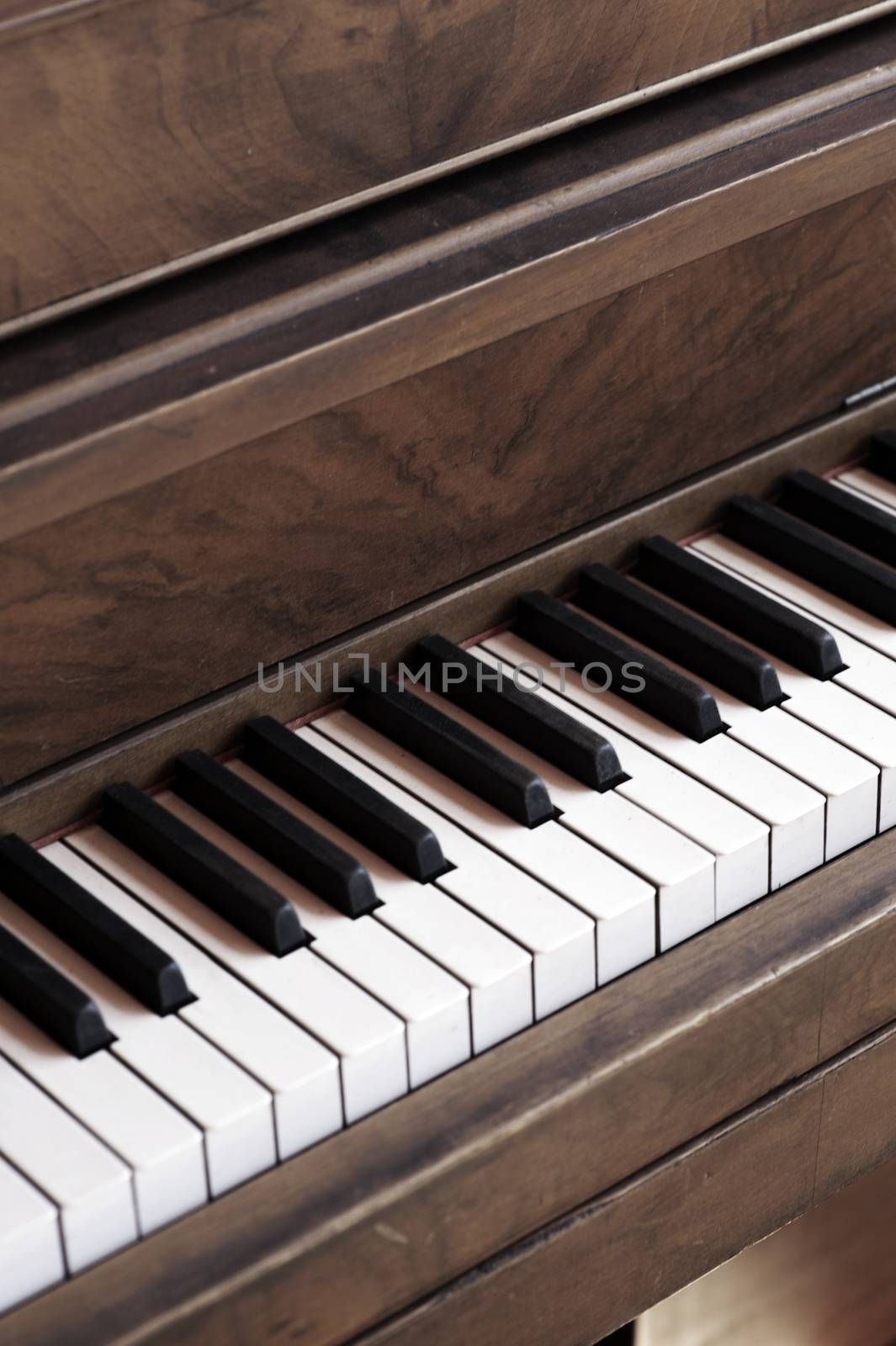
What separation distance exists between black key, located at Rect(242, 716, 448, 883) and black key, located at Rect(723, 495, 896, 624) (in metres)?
0.48

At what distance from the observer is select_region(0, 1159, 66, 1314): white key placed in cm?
112

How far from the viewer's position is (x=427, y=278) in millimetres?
1396

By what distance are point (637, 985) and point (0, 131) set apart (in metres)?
0.70

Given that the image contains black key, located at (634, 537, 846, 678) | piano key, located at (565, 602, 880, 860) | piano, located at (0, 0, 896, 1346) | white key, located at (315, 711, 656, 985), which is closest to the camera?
piano, located at (0, 0, 896, 1346)

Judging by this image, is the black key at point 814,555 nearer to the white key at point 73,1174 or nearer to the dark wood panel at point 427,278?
the dark wood panel at point 427,278

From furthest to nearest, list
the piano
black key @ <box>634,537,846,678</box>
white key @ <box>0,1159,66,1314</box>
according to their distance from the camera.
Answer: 1. black key @ <box>634,537,846,678</box>
2. the piano
3. white key @ <box>0,1159,66,1314</box>

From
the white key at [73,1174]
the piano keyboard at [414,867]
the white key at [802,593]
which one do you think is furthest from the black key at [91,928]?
the white key at [802,593]

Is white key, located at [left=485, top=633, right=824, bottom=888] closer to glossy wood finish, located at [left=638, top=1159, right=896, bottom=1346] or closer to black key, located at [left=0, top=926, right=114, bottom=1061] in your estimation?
black key, located at [left=0, top=926, right=114, bottom=1061]

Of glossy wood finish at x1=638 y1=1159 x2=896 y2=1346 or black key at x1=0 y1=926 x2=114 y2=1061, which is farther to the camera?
glossy wood finish at x1=638 y1=1159 x2=896 y2=1346

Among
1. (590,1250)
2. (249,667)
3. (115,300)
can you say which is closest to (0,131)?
(115,300)

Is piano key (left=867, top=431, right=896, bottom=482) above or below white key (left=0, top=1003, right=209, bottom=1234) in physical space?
above

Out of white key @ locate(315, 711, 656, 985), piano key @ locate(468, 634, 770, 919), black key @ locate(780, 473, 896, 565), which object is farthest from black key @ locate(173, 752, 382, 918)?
black key @ locate(780, 473, 896, 565)

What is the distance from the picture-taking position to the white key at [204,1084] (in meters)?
1.19

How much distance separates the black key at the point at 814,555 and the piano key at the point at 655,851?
343mm
